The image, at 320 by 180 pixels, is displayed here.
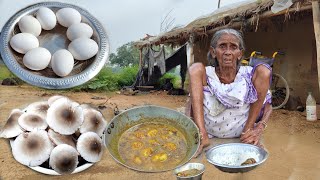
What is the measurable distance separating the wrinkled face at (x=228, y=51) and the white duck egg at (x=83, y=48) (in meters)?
0.37

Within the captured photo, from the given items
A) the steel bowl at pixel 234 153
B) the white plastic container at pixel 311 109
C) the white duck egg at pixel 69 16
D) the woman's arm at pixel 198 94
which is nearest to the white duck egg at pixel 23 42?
the white duck egg at pixel 69 16

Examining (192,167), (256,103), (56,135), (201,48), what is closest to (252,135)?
(256,103)

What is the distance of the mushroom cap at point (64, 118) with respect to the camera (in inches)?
42.6

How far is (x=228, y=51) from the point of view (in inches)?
45.0

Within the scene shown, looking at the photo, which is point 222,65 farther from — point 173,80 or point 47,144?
point 173,80

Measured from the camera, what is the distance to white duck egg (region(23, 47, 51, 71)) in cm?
110

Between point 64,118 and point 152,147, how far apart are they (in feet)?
0.88

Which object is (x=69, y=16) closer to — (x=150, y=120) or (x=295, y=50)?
(x=150, y=120)

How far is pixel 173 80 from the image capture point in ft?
11.2

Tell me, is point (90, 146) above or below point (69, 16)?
below

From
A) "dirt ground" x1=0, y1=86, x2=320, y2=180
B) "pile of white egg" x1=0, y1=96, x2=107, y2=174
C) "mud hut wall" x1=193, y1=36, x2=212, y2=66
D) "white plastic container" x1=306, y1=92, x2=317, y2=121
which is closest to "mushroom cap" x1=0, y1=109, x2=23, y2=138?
"pile of white egg" x1=0, y1=96, x2=107, y2=174

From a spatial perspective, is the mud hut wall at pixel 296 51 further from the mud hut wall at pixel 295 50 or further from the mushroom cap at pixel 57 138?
the mushroom cap at pixel 57 138

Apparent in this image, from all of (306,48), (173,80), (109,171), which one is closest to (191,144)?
(109,171)

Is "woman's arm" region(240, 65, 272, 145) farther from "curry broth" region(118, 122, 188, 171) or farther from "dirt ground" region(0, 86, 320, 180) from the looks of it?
"dirt ground" region(0, 86, 320, 180)
